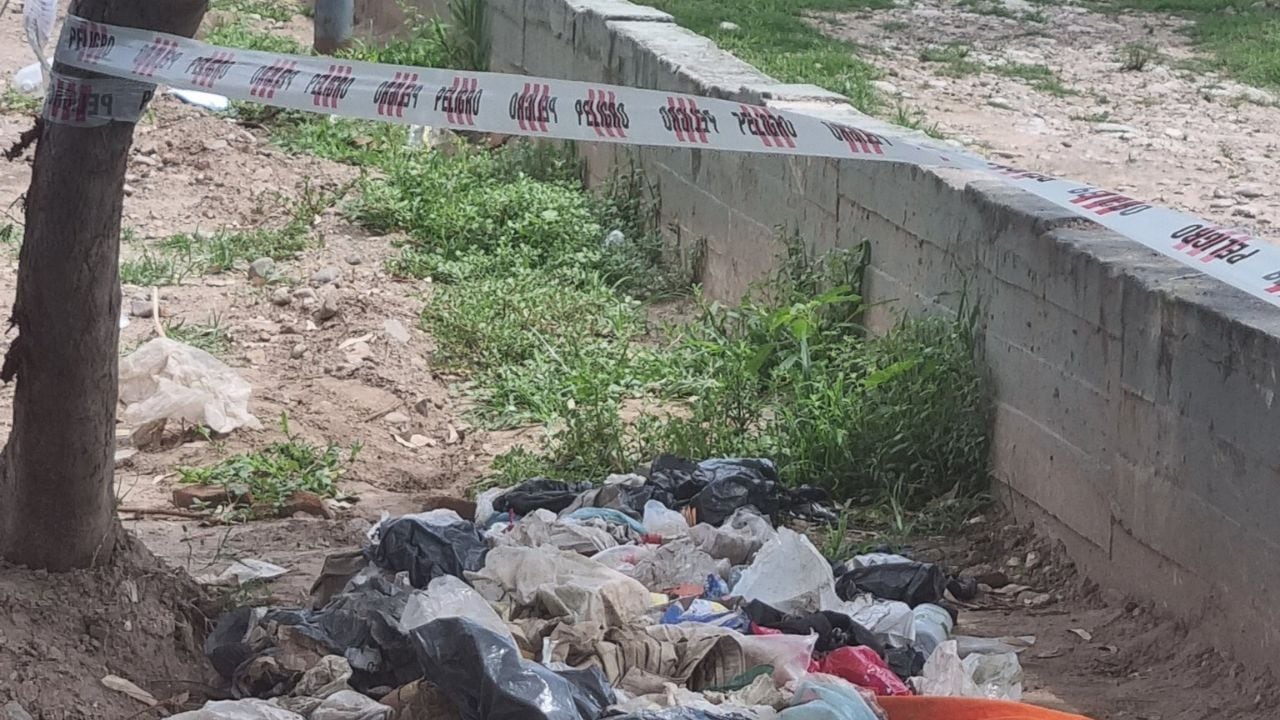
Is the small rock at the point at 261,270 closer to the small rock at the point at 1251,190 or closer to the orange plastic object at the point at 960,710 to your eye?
the small rock at the point at 1251,190

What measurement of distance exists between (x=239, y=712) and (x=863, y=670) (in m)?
1.39

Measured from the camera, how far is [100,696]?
3.64 metres

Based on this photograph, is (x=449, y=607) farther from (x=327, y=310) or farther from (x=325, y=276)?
(x=325, y=276)

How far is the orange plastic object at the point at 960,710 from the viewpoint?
3447 mm

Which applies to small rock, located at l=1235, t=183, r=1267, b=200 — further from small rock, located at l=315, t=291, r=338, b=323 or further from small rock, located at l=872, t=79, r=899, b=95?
small rock, located at l=315, t=291, r=338, b=323

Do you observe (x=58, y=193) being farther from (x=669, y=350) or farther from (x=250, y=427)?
(x=669, y=350)

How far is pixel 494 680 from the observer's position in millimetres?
3357

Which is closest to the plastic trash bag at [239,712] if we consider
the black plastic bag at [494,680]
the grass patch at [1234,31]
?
the black plastic bag at [494,680]

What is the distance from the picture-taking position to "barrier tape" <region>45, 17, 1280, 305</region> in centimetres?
363

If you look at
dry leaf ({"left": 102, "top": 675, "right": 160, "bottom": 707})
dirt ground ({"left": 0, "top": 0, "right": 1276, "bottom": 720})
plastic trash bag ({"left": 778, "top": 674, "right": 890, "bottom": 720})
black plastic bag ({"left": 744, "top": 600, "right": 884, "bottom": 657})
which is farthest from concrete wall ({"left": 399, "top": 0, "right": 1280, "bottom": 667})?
dry leaf ({"left": 102, "top": 675, "right": 160, "bottom": 707})

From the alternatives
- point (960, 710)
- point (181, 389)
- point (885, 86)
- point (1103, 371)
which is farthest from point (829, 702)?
point (885, 86)

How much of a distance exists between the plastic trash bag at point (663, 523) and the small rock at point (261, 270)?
333 centimetres

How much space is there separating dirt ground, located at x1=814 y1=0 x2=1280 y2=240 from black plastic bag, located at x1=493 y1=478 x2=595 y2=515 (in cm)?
363

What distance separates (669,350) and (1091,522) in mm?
2373
